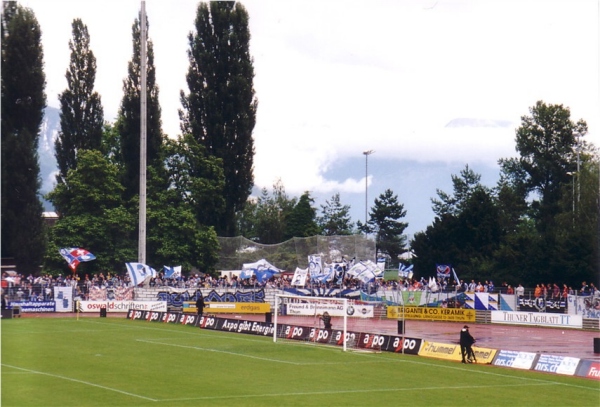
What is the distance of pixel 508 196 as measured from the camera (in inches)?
4471

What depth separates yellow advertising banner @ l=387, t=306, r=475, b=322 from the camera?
2484 inches

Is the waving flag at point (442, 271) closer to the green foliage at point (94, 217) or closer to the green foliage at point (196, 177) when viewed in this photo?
the green foliage at point (196, 177)

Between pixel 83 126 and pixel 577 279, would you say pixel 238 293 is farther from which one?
pixel 577 279

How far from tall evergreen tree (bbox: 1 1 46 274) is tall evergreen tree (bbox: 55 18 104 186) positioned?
2031 inches

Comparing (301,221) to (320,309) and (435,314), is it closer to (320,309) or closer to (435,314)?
(435,314)

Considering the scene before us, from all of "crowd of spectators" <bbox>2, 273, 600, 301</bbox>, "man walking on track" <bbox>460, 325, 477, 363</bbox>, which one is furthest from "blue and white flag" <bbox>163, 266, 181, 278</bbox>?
"man walking on track" <bbox>460, 325, 477, 363</bbox>

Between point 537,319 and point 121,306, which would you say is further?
point 121,306

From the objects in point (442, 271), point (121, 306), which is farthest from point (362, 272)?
point (121, 306)

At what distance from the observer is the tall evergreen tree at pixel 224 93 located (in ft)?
279

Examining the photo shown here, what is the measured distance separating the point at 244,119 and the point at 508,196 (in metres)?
43.0

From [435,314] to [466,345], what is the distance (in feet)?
94.6

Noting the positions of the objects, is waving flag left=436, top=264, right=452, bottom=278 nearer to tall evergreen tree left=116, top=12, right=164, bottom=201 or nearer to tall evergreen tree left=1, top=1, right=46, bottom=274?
tall evergreen tree left=116, top=12, right=164, bottom=201

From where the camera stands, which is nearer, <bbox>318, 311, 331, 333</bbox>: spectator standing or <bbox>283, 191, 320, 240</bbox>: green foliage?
Result: <bbox>318, 311, 331, 333</bbox>: spectator standing

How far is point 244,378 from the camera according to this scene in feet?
98.7
